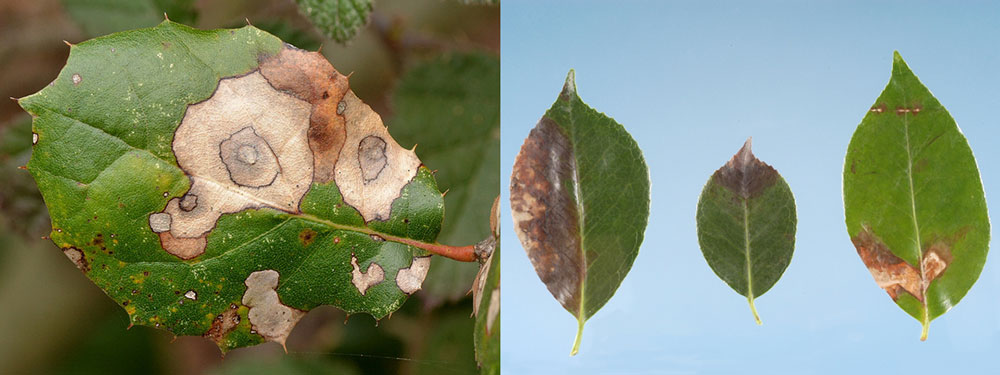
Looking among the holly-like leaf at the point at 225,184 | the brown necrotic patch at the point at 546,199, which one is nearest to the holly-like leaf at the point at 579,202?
the brown necrotic patch at the point at 546,199

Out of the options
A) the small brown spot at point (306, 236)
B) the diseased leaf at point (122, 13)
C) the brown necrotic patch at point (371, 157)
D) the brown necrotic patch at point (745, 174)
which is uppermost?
the brown necrotic patch at point (745, 174)

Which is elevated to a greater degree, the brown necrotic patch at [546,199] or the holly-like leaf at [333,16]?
the holly-like leaf at [333,16]

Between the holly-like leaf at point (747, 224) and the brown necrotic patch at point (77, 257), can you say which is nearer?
the brown necrotic patch at point (77, 257)

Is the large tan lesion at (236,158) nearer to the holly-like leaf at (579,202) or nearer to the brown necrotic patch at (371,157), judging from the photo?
the brown necrotic patch at (371,157)

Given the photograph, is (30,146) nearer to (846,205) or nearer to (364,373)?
(364,373)

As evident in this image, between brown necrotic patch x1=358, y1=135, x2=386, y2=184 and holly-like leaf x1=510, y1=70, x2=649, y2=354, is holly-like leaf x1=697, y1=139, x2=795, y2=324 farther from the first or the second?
brown necrotic patch x1=358, y1=135, x2=386, y2=184

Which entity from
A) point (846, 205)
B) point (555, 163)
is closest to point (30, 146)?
point (555, 163)

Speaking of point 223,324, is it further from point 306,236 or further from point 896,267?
point 896,267

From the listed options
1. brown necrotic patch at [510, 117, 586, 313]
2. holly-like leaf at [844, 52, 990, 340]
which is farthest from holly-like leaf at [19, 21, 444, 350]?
holly-like leaf at [844, 52, 990, 340]
